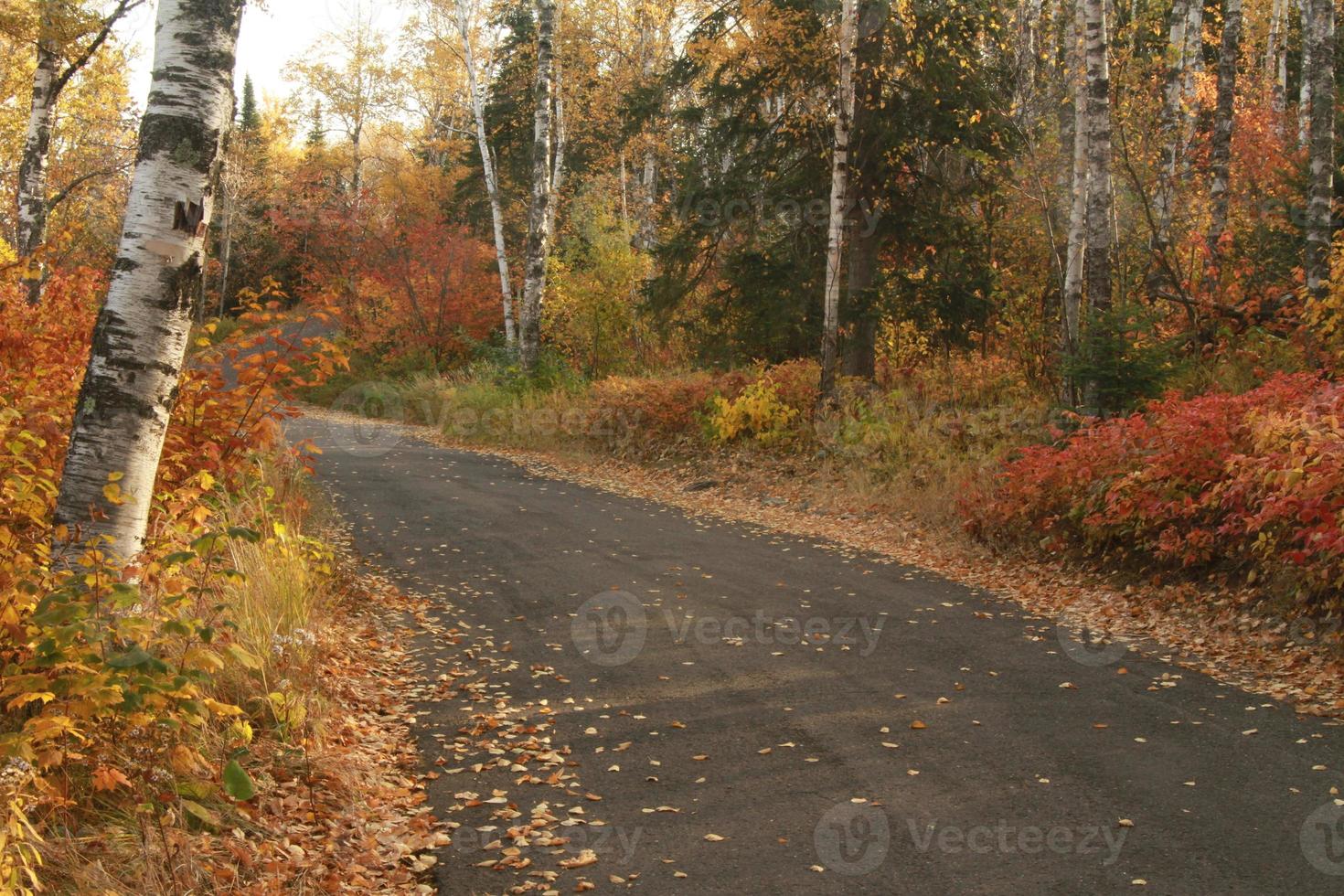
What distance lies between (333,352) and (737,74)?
13.2m

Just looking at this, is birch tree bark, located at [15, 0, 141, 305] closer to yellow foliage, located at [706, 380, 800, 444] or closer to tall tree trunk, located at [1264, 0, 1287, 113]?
yellow foliage, located at [706, 380, 800, 444]

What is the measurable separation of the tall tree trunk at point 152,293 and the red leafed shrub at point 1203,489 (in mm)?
7191

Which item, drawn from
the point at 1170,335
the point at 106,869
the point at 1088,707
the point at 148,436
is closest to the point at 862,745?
the point at 1088,707

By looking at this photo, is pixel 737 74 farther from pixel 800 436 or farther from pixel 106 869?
pixel 106 869

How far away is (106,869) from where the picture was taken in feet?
12.9

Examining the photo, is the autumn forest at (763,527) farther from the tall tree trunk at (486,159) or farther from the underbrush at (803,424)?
the tall tree trunk at (486,159)

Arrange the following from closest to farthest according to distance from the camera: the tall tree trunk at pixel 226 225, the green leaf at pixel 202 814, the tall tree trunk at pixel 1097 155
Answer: the green leaf at pixel 202 814 < the tall tree trunk at pixel 1097 155 < the tall tree trunk at pixel 226 225

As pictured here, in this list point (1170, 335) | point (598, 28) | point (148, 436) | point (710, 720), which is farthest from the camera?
point (598, 28)

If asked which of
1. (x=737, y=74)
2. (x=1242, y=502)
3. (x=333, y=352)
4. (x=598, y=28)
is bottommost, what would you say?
(x=1242, y=502)

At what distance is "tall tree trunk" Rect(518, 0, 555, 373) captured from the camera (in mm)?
21938

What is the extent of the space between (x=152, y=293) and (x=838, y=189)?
483 inches

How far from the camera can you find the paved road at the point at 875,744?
15.0 feet

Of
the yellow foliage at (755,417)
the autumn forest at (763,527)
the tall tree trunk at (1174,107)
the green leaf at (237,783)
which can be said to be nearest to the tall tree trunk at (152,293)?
the autumn forest at (763,527)

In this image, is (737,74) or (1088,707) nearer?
(1088,707)
